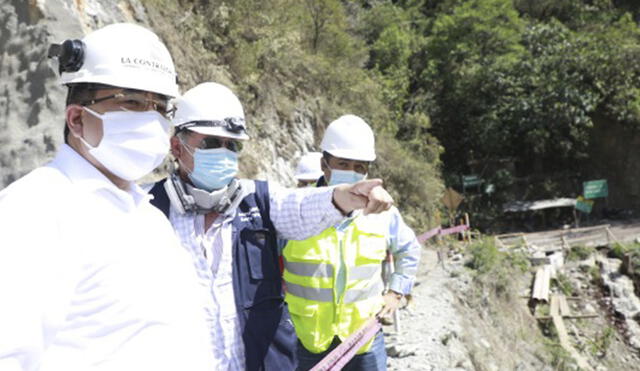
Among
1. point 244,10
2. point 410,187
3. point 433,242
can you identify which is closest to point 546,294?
point 433,242

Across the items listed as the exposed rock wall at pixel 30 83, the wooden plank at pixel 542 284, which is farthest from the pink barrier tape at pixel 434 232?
the wooden plank at pixel 542 284

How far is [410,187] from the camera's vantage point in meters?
16.2

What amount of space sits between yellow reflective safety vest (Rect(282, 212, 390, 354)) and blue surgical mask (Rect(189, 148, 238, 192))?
908 mm

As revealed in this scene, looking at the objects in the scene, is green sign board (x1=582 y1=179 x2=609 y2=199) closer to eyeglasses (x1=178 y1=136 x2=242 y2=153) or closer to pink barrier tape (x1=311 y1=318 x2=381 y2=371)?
pink barrier tape (x1=311 y1=318 x2=381 y2=371)

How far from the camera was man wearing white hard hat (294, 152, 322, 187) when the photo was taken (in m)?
5.77

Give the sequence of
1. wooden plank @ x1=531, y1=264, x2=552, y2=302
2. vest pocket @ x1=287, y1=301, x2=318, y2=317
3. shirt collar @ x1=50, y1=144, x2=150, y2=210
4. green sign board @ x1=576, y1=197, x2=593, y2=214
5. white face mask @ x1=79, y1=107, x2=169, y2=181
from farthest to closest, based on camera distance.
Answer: green sign board @ x1=576, y1=197, x2=593, y2=214
wooden plank @ x1=531, y1=264, x2=552, y2=302
vest pocket @ x1=287, y1=301, x2=318, y2=317
white face mask @ x1=79, y1=107, x2=169, y2=181
shirt collar @ x1=50, y1=144, x2=150, y2=210

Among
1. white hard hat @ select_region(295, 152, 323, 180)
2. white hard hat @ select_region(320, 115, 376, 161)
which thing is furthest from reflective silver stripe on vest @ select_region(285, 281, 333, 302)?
white hard hat @ select_region(295, 152, 323, 180)

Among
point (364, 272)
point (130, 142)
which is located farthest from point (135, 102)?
point (364, 272)

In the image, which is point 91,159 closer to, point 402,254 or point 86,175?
point 86,175

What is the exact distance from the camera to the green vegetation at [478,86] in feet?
53.3

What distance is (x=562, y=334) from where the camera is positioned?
10.6 meters

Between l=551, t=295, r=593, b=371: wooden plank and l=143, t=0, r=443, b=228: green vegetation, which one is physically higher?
l=143, t=0, r=443, b=228: green vegetation

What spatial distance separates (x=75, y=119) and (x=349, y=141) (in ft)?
6.97

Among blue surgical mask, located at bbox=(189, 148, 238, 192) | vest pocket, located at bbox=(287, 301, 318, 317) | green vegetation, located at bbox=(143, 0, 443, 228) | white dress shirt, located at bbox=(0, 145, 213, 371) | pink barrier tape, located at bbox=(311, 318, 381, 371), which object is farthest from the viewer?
green vegetation, located at bbox=(143, 0, 443, 228)
